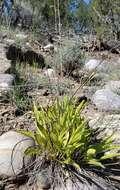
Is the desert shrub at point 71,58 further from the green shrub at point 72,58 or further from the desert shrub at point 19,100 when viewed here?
the desert shrub at point 19,100

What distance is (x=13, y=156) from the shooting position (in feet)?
11.0

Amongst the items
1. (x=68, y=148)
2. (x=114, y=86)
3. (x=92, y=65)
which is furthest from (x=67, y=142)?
(x=92, y=65)

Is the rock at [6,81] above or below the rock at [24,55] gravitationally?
below

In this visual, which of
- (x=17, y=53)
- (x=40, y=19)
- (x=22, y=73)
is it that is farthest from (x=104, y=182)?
(x=40, y=19)

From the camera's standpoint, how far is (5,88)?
4.86 metres

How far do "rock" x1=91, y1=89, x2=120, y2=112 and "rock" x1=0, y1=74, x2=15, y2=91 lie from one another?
113 cm

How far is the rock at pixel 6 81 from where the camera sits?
488cm

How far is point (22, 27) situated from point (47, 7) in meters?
3.49

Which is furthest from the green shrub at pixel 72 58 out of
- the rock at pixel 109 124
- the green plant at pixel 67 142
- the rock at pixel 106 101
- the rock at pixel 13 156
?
the rock at pixel 13 156

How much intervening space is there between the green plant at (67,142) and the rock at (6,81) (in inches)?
51.9

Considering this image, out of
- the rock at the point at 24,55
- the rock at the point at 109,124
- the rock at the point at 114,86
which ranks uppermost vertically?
the rock at the point at 24,55

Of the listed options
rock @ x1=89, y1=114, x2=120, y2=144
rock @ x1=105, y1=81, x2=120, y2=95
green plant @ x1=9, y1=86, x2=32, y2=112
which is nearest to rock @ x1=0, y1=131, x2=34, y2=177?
rock @ x1=89, y1=114, x2=120, y2=144

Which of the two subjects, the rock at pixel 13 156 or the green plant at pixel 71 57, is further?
the green plant at pixel 71 57

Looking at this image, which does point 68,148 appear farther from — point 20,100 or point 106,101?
point 106,101
